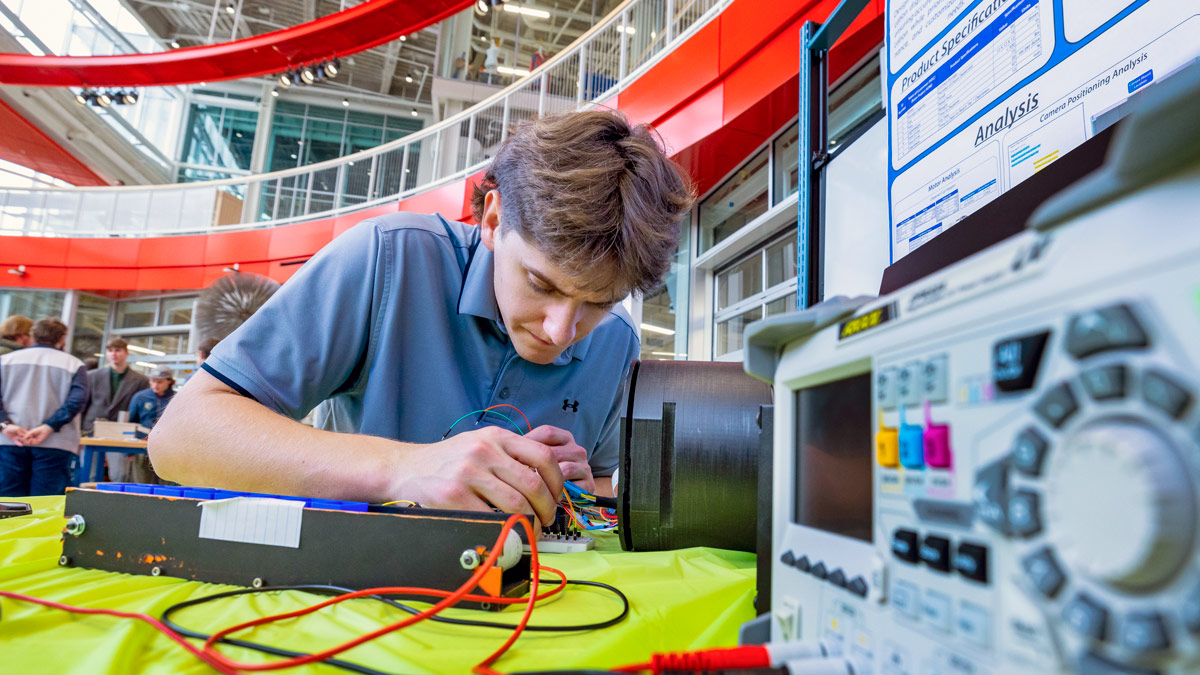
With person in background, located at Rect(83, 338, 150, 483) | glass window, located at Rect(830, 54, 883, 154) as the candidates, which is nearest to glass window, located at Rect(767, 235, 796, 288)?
glass window, located at Rect(830, 54, 883, 154)

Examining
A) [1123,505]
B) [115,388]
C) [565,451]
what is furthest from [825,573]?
[115,388]

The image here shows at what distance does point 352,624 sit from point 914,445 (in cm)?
37

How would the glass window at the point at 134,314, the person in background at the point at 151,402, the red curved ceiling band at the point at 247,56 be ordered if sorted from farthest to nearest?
the glass window at the point at 134,314
the red curved ceiling band at the point at 247,56
the person in background at the point at 151,402

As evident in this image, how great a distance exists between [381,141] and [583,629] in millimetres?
10874

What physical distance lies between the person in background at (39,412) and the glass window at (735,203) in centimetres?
340

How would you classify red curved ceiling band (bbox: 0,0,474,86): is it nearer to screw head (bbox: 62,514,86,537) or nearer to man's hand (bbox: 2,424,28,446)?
man's hand (bbox: 2,424,28,446)

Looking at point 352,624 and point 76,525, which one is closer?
point 352,624

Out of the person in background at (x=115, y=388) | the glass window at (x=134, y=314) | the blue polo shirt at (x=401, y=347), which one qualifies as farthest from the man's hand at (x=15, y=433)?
the glass window at (x=134, y=314)

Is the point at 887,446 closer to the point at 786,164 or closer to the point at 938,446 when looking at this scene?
the point at 938,446

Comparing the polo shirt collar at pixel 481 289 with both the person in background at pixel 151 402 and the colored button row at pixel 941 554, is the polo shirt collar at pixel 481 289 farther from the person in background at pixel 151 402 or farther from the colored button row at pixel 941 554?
the person in background at pixel 151 402

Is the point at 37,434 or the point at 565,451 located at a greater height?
the point at 565,451

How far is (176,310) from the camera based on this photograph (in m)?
7.08

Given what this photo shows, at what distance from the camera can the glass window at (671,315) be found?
387 centimetres

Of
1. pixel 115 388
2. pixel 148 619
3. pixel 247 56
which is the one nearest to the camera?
pixel 148 619
